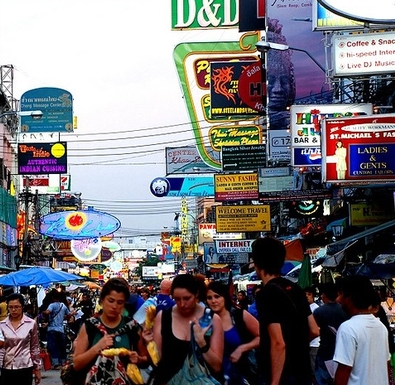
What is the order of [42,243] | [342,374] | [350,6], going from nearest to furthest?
[342,374] → [350,6] → [42,243]

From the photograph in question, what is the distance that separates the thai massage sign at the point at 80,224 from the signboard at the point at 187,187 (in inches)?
220

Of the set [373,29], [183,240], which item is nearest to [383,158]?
[373,29]

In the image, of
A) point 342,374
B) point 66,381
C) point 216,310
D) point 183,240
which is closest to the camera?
point 342,374

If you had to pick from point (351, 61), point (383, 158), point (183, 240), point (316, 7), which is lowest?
point (183, 240)

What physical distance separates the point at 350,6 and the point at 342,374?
1168 centimetres

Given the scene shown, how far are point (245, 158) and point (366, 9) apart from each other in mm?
16041

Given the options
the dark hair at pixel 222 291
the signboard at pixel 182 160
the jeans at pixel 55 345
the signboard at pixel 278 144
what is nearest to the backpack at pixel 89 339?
the dark hair at pixel 222 291

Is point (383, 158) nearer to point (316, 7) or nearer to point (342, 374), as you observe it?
point (316, 7)

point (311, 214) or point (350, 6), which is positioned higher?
point (350, 6)

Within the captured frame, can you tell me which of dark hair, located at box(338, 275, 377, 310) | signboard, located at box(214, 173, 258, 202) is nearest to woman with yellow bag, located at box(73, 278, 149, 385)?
dark hair, located at box(338, 275, 377, 310)

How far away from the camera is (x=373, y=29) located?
23.0 metres

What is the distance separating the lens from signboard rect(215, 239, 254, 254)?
43938 millimetres

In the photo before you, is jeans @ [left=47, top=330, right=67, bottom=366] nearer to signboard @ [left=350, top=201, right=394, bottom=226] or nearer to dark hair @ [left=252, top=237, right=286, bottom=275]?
signboard @ [left=350, top=201, right=394, bottom=226]

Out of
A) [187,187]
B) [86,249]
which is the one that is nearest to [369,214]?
[187,187]
